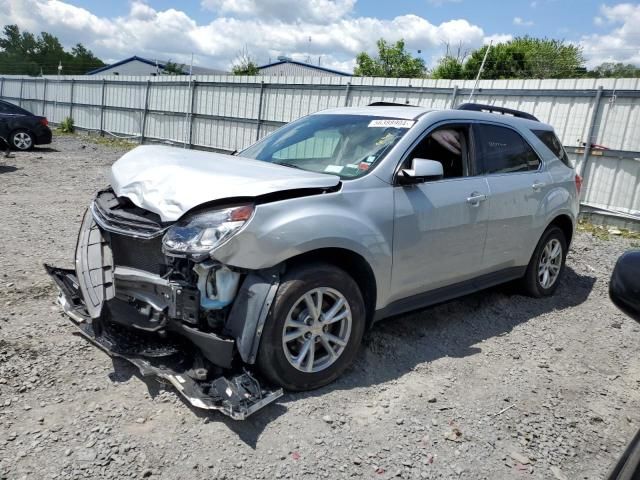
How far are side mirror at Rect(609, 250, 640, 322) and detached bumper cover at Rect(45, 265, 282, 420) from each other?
1.96 meters

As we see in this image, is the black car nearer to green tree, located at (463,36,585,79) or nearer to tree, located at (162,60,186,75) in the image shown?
green tree, located at (463,36,585,79)

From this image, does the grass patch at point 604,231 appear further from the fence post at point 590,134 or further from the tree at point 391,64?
the tree at point 391,64

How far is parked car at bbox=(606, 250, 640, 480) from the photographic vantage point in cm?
144

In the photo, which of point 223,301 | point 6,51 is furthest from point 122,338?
point 6,51

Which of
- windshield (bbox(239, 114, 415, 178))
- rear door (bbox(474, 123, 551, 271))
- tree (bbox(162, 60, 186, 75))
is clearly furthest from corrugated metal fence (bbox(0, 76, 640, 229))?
tree (bbox(162, 60, 186, 75))

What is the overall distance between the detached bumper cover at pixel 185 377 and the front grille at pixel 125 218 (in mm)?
572

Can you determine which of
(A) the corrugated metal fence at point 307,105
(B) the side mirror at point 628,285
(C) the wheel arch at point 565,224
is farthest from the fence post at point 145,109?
(B) the side mirror at point 628,285

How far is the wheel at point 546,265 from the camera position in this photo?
5.20 meters

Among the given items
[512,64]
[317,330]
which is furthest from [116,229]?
[512,64]

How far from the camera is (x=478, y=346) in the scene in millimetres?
4312

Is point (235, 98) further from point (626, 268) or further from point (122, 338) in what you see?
point (626, 268)

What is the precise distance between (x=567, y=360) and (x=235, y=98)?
13932mm

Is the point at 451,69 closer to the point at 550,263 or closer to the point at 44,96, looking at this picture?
the point at 44,96

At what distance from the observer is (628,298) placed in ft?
4.91
